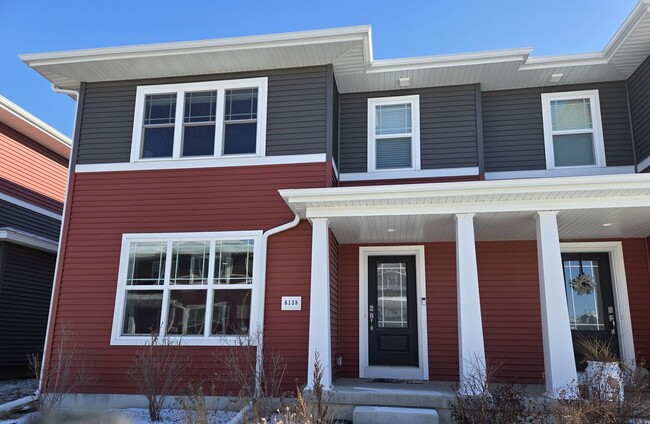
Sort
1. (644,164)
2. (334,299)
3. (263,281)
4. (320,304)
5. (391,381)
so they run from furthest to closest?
(334,299), (644,164), (391,381), (263,281), (320,304)

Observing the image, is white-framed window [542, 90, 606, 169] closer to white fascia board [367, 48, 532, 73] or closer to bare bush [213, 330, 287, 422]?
white fascia board [367, 48, 532, 73]

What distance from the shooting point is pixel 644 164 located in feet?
25.8

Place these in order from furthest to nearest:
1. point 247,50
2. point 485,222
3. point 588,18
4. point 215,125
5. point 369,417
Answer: point 588,18 < point 215,125 < point 247,50 < point 485,222 < point 369,417

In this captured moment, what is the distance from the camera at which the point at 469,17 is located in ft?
39.3

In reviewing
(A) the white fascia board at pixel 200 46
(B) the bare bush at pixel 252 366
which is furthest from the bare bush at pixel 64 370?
Result: (A) the white fascia board at pixel 200 46

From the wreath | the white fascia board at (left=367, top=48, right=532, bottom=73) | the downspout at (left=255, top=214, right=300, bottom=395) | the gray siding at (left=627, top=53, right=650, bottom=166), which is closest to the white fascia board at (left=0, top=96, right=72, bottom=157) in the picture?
the downspout at (left=255, top=214, right=300, bottom=395)

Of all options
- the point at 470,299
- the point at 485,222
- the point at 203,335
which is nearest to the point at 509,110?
the point at 485,222

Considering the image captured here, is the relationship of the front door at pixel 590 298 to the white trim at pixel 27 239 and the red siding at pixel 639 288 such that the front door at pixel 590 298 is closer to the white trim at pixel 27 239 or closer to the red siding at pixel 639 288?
the red siding at pixel 639 288

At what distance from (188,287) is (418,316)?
12.3ft

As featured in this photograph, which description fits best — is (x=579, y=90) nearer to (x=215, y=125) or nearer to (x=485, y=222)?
(x=485, y=222)

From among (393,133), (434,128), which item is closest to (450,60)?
(434,128)

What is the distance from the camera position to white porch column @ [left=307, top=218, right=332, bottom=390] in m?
6.68

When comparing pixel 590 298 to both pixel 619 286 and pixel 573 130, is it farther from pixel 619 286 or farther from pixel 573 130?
pixel 573 130

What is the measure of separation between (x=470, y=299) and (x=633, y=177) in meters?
2.49
